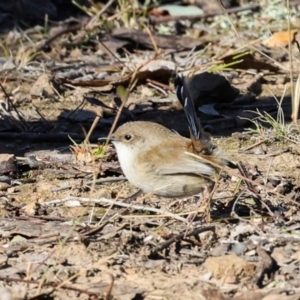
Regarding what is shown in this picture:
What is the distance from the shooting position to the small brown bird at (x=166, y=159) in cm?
564

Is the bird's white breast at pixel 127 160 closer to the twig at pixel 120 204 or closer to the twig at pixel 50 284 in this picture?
the twig at pixel 120 204

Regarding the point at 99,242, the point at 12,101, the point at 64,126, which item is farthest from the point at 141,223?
the point at 12,101

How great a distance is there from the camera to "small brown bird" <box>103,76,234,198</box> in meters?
5.64

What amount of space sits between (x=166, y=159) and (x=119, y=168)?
3.41 ft

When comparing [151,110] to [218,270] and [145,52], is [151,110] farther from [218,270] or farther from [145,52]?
[218,270]

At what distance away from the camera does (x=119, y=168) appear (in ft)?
22.0

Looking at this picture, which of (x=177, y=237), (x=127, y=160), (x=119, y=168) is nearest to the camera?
(x=177, y=237)

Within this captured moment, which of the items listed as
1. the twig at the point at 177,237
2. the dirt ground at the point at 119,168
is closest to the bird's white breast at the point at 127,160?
the dirt ground at the point at 119,168

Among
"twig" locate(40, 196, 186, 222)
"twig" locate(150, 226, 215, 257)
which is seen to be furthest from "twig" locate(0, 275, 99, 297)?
"twig" locate(40, 196, 186, 222)

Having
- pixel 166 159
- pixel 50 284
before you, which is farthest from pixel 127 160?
pixel 50 284

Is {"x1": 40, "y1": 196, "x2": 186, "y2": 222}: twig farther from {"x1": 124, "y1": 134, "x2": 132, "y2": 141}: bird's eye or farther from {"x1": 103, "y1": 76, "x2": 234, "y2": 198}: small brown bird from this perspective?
{"x1": 124, "y1": 134, "x2": 132, "y2": 141}: bird's eye

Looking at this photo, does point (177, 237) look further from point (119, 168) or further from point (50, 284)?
point (119, 168)

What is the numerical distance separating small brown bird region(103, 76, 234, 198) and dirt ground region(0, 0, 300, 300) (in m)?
0.14

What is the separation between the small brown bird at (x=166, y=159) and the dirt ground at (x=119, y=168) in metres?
0.14
